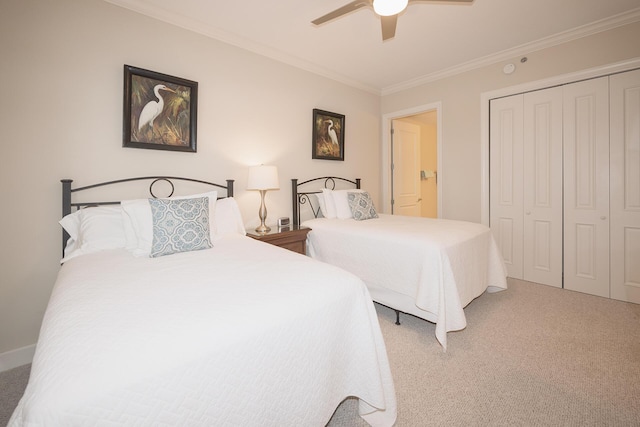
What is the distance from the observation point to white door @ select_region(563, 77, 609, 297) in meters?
2.86

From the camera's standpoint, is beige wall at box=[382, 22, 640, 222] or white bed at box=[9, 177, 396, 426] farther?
beige wall at box=[382, 22, 640, 222]

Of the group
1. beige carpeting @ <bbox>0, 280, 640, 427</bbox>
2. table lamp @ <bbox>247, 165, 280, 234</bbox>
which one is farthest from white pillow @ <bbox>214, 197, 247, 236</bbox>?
beige carpeting @ <bbox>0, 280, 640, 427</bbox>

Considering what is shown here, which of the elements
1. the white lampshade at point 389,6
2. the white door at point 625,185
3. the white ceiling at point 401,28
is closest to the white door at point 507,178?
the white ceiling at point 401,28

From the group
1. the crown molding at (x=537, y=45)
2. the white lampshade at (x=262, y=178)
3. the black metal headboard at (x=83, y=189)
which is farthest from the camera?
the white lampshade at (x=262, y=178)

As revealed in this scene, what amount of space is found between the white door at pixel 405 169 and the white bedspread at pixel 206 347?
11.6ft

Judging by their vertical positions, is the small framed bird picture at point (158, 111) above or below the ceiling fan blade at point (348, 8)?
below

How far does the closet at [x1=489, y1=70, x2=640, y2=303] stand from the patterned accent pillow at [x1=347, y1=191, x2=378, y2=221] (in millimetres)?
1607

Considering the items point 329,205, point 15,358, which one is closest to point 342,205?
point 329,205

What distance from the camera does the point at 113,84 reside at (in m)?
2.24

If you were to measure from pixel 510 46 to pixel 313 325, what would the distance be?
3803mm

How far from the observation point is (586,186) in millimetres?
2965

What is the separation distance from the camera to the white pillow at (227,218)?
2.39 meters

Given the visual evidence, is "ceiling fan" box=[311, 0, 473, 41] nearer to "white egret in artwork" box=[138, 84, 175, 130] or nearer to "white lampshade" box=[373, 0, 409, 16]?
"white lampshade" box=[373, 0, 409, 16]

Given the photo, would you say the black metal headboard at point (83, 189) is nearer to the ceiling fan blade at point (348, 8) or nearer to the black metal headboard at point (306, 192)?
the black metal headboard at point (306, 192)
